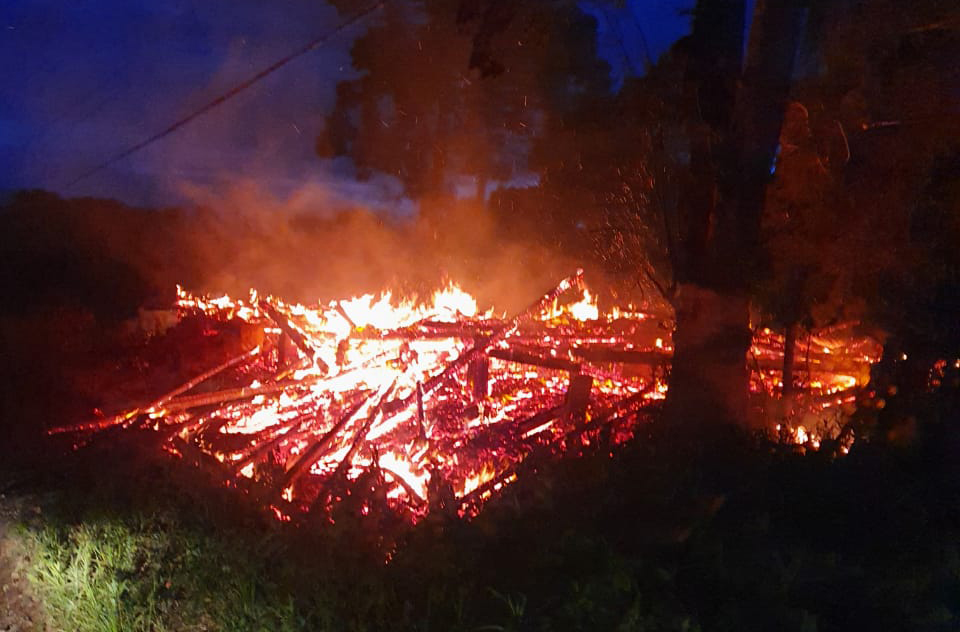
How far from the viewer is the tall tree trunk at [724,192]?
4.78 metres

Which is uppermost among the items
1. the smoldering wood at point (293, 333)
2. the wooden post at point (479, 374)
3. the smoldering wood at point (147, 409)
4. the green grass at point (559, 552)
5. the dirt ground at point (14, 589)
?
the smoldering wood at point (293, 333)

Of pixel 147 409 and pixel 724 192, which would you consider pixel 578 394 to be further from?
pixel 147 409

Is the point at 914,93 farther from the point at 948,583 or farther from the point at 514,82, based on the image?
the point at 514,82

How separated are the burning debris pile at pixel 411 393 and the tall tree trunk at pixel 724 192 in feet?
2.37

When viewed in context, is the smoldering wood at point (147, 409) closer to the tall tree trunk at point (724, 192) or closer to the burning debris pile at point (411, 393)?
the burning debris pile at point (411, 393)

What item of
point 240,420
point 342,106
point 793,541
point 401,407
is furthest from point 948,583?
point 342,106

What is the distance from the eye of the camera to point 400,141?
51.5 feet

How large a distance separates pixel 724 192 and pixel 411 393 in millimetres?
3561

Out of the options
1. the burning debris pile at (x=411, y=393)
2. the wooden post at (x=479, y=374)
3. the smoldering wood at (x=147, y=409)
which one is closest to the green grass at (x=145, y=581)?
the burning debris pile at (x=411, y=393)

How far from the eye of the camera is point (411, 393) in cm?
701

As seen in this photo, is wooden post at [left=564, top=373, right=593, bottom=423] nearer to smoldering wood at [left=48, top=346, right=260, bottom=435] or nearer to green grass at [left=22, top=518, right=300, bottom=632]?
green grass at [left=22, top=518, right=300, bottom=632]

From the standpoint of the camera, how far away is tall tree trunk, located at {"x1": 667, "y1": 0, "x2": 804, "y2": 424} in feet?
15.7

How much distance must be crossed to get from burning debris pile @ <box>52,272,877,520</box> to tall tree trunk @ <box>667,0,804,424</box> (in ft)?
2.37

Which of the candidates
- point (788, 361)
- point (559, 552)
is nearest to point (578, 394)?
point (788, 361)
